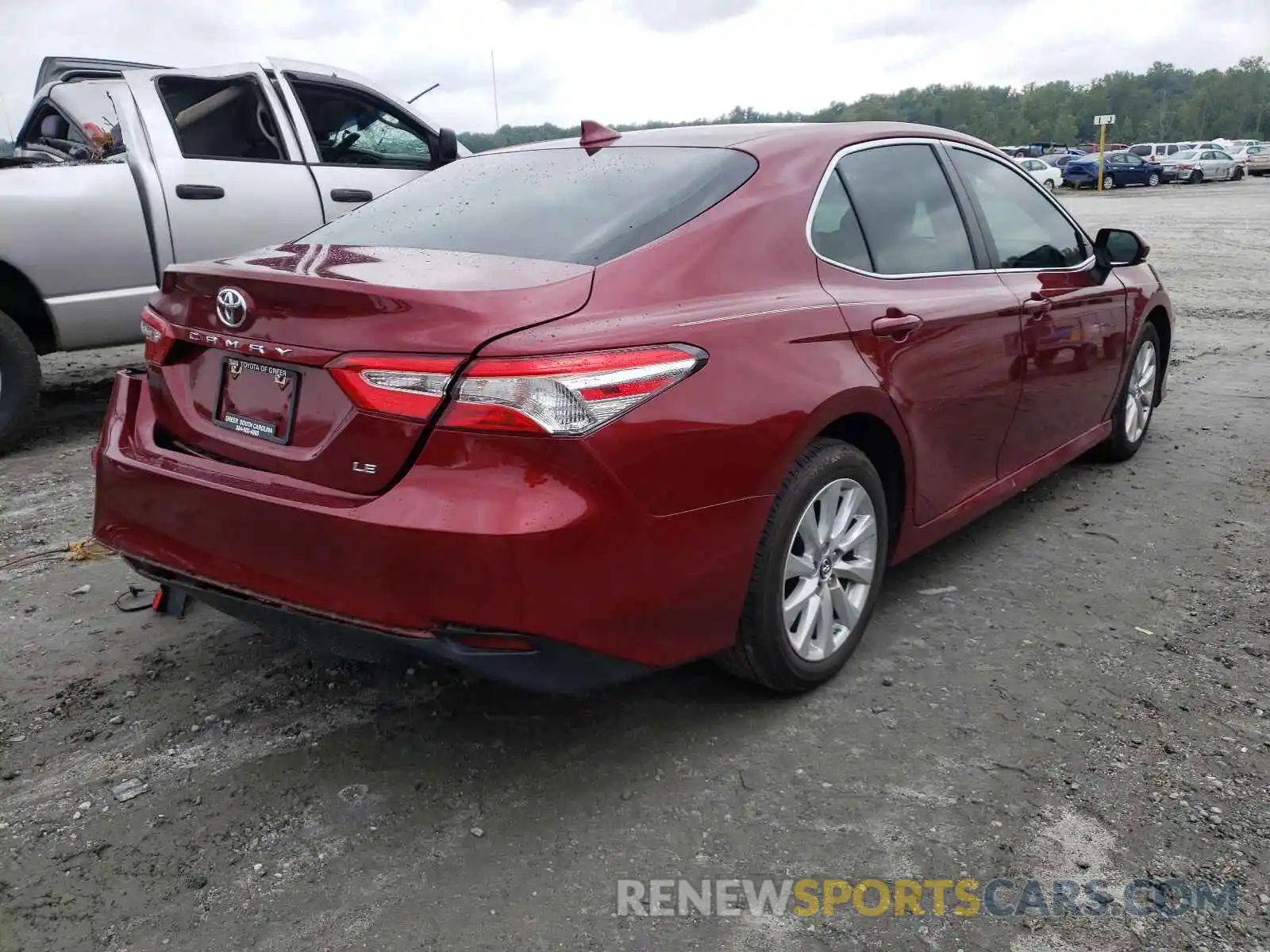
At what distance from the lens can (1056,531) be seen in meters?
4.42

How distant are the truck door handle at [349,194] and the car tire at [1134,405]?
14.7 feet

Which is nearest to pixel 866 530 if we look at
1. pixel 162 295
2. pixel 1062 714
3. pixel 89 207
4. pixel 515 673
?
Result: pixel 1062 714

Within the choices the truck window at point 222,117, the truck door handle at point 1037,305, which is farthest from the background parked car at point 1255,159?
the truck door handle at point 1037,305

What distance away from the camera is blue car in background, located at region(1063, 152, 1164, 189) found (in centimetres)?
4166

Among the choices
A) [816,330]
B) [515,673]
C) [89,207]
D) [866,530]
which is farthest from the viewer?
[89,207]

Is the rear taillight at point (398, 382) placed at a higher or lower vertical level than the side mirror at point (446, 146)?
lower

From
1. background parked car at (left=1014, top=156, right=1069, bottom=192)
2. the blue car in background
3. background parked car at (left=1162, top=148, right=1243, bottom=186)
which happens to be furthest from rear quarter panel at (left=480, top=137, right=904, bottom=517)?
background parked car at (left=1162, top=148, right=1243, bottom=186)

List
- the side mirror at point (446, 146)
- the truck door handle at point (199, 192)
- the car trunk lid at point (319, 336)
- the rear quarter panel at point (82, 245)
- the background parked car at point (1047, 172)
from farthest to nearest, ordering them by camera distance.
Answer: the background parked car at point (1047, 172) → the side mirror at point (446, 146) → the truck door handle at point (199, 192) → the rear quarter panel at point (82, 245) → the car trunk lid at point (319, 336)

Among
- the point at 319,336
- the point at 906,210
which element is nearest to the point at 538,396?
the point at 319,336

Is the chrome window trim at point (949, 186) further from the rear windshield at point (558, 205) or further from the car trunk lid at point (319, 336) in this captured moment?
the car trunk lid at point (319, 336)

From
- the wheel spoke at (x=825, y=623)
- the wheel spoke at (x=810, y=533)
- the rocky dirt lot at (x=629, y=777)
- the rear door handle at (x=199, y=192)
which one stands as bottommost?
the rocky dirt lot at (x=629, y=777)

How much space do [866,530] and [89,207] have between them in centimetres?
459

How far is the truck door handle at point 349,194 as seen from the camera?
656 cm

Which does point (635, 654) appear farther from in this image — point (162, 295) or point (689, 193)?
point (162, 295)
